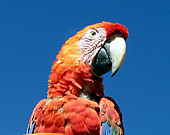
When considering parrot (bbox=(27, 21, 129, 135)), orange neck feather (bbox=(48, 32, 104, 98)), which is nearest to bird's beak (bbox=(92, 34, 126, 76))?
parrot (bbox=(27, 21, 129, 135))

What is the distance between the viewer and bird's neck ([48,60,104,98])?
3486 mm

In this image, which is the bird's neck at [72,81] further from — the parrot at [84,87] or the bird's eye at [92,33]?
the bird's eye at [92,33]

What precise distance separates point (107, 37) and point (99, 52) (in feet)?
0.92

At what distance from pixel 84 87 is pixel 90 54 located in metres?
0.52

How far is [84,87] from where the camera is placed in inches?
141

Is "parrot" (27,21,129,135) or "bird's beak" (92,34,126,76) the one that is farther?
"bird's beak" (92,34,126,76)

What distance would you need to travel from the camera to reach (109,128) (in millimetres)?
3291

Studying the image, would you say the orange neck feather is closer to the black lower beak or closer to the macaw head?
the macaw head

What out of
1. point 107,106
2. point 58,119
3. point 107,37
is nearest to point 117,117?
point 107,106

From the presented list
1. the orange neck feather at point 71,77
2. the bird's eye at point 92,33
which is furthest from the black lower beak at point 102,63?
the bird's eye at point 92,33

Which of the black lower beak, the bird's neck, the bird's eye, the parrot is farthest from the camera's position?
the bird's eye

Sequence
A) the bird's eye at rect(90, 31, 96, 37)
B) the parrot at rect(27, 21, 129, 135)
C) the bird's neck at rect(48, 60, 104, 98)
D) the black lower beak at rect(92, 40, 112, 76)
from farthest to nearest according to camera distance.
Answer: the bird's eye at rect(90, 31, 96, 37) → the black lower beak at rect(92, 40, 112, 76) → the bird's neck at rect(48, 60, 104, 98) → the parrot at rect(27, 21, 129, 135)

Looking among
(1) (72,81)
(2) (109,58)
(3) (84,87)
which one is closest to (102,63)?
(2) (109,58)

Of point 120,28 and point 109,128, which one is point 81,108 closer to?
point 109,128
